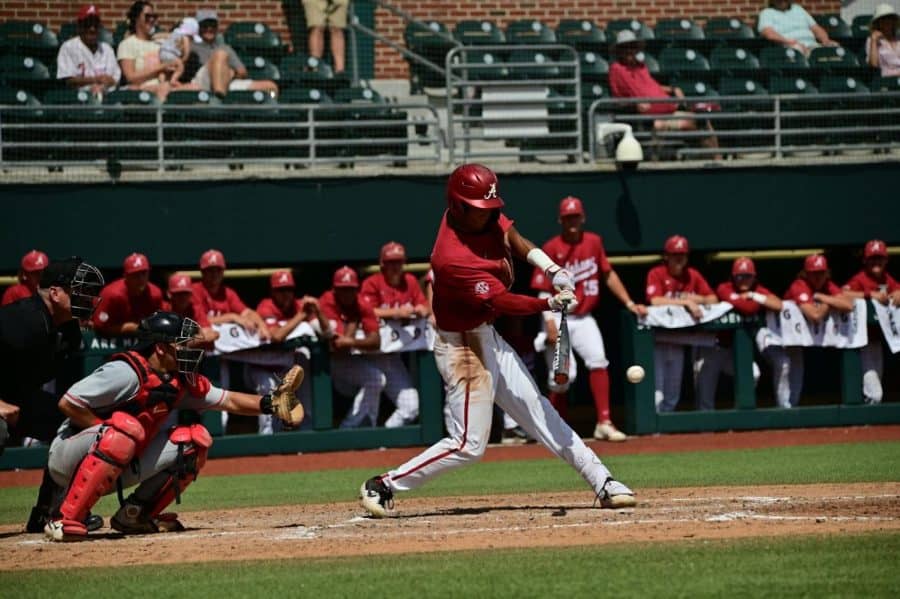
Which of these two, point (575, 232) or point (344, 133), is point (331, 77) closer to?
point (344, 133)

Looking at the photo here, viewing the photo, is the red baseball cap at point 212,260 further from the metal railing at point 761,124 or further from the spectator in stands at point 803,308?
the spectator in stands at point 803,308

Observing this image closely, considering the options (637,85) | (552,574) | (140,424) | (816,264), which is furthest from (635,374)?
(552,574)

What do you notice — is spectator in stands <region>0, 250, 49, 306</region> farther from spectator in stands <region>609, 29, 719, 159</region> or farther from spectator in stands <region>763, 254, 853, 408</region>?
spectator in stands <region>763, 254, 853, 408</region>

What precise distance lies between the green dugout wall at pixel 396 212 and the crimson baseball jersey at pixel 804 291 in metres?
0.81

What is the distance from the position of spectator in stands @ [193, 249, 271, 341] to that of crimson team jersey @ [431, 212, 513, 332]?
5019 millimetres

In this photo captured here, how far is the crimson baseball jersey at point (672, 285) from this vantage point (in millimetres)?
12695

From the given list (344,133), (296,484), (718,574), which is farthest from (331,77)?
(718,574)

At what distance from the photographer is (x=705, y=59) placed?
49.6 ft

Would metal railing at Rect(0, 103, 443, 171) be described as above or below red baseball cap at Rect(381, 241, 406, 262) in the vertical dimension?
above

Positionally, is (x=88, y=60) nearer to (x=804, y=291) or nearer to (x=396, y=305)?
(x=396, y=305)

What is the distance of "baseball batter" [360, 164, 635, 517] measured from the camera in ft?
22.5

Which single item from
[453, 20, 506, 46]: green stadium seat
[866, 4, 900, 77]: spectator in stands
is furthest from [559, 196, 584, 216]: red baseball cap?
[866, 4, 900, 77]: spectator in stands

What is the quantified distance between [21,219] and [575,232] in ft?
16.3

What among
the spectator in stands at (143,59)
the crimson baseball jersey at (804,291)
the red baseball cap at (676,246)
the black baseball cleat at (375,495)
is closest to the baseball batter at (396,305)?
the red baseball cap at (676,246)
